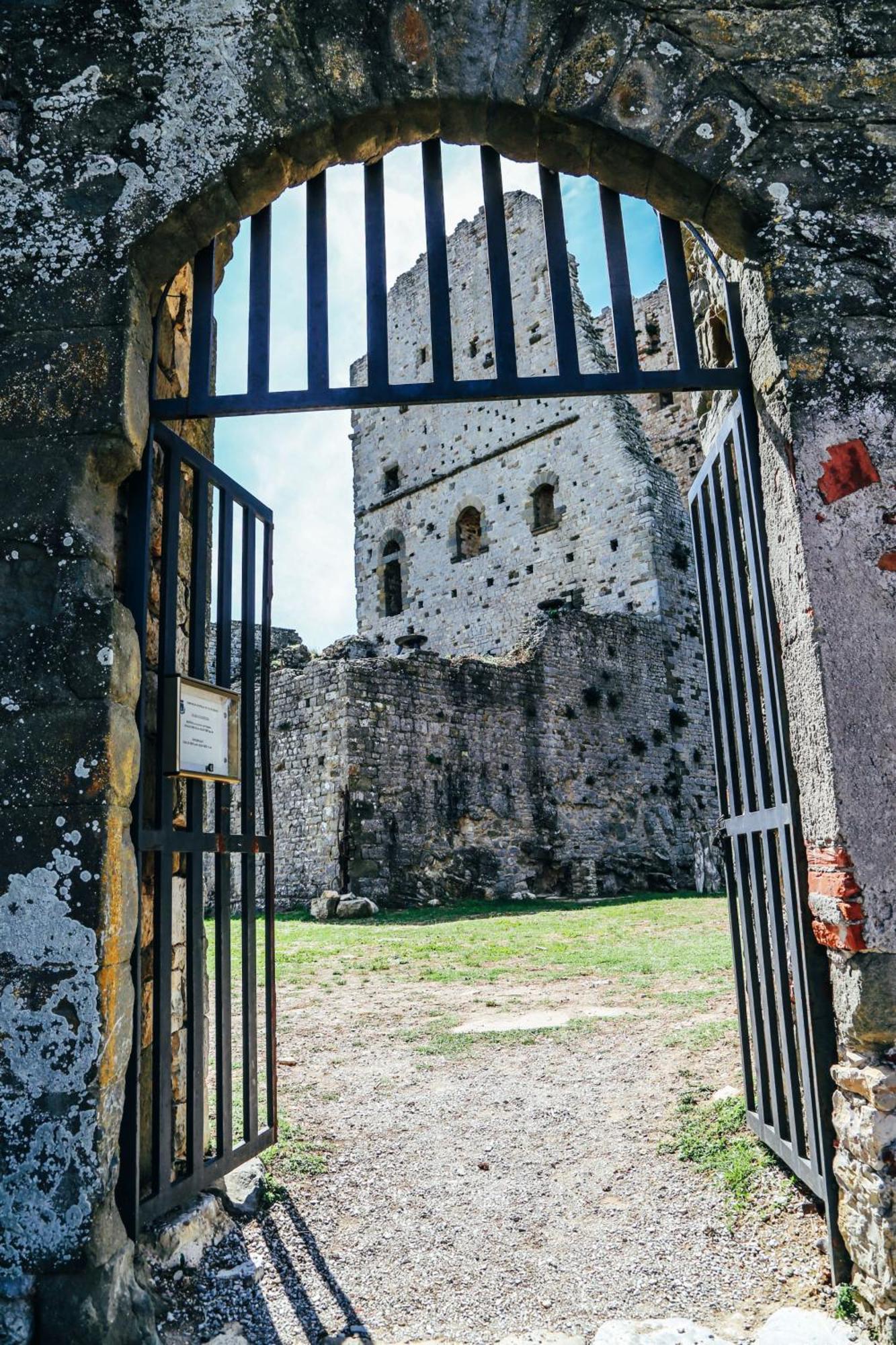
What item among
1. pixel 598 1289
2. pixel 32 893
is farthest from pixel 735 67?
pixel 598 1289

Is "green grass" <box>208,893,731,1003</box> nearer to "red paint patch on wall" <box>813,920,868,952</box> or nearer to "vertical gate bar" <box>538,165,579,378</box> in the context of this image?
"red paint patch on wall" <box>813,920,868,952</box>

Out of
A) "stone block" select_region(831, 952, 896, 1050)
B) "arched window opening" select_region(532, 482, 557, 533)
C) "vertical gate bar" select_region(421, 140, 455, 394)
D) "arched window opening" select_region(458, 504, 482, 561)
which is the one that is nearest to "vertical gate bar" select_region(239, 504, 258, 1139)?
"vertical gate bar" select_region(421, 140, 455, 394)

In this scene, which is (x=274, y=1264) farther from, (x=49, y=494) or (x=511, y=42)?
(x=511, y=42)

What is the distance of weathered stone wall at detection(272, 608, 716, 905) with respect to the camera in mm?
12484

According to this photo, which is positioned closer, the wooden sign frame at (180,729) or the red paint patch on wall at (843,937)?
the red paint patch on wall at (843,937)

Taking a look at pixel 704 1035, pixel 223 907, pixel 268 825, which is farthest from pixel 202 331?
pixel 704 1035

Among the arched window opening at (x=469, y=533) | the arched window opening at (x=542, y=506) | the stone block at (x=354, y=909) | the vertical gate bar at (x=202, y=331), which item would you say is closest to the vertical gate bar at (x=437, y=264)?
the vertical gate bar at (x=202, y=331)

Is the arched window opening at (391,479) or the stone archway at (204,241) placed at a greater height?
the arched window opening at (391,479)

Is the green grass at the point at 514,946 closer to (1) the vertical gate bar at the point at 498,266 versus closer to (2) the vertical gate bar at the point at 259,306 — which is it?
(1) the vertical gate bar at the point at 498,266

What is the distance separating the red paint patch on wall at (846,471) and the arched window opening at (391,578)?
788 inches

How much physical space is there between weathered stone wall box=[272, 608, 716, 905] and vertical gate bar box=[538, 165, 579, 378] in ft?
31.7

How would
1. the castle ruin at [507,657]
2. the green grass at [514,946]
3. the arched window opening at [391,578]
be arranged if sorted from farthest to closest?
the arched window opening at [391,578] → the castle ruin at [507,657] → the green grass at [514,946]

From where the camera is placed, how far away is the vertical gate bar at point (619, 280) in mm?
3041

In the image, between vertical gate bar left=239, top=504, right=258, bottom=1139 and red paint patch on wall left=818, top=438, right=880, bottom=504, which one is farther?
vertical gate bar left=239, top=504, right=258, bottom=1139
